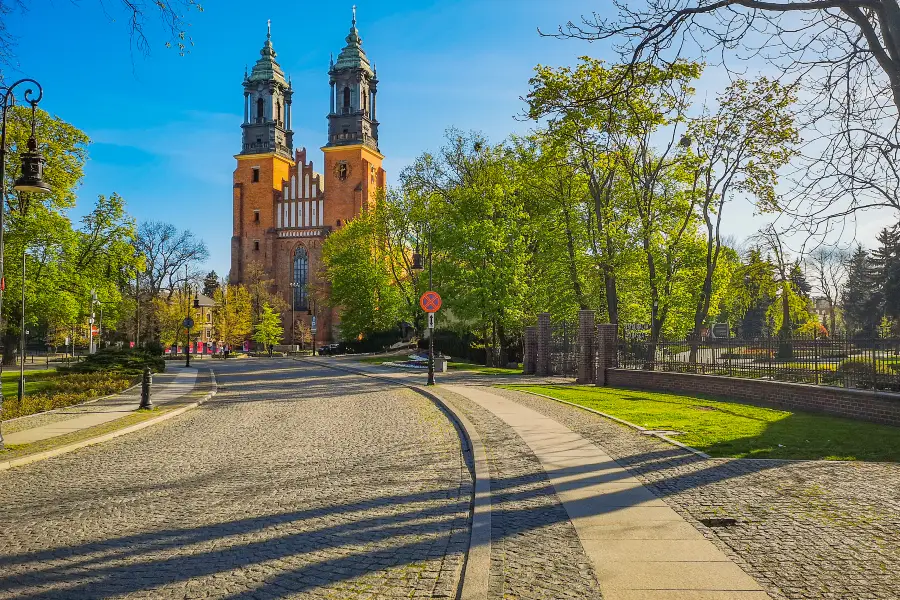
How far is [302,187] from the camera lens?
81.2 meters

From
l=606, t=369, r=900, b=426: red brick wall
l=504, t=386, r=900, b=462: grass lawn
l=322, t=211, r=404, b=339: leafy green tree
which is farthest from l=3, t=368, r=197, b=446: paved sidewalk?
l=322, t=211, r=404, b=339: leafy green tree

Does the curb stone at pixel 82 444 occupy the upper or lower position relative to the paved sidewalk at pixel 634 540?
lower

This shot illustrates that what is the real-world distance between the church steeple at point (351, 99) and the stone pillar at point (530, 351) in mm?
53485

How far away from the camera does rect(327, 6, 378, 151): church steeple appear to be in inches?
3159

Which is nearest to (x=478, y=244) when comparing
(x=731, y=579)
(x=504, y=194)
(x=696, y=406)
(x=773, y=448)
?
(x=504, y=194)

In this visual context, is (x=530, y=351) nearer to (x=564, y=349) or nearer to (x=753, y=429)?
(x=564, y=349)

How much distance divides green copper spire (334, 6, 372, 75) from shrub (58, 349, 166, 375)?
192ft

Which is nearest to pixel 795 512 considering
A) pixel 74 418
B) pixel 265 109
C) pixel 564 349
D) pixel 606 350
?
pixel 74 418

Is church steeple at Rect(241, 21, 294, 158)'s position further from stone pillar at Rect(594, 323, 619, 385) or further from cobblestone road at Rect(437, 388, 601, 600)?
cobblestone road at Rect(437, 388, 601, 600)

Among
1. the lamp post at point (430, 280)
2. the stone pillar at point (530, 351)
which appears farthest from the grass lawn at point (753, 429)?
the stone pillar at point (530, 351)

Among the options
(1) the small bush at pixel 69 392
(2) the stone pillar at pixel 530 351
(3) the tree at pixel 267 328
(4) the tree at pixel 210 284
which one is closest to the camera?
(1) the small bush at pixel 69 392

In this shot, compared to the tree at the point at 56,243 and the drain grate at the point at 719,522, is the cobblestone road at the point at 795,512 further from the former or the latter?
the tree at the point at 56,243

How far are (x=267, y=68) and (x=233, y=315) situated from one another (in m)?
34.0

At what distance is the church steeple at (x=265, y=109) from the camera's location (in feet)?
275
